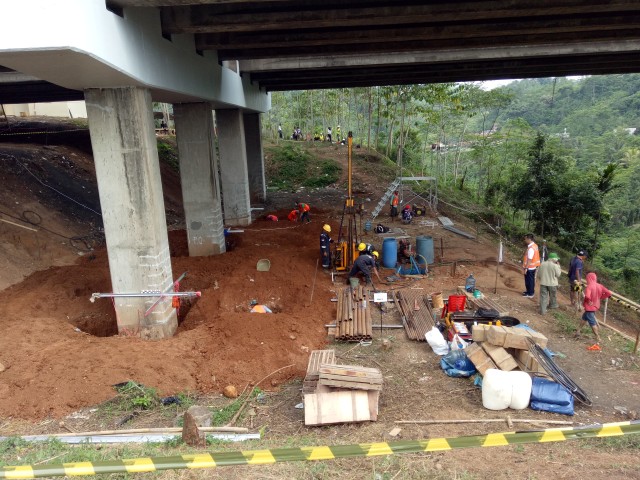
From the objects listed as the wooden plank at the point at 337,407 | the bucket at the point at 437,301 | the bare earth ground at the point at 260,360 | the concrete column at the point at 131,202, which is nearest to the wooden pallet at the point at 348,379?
the wooden plank at the point at 337,407

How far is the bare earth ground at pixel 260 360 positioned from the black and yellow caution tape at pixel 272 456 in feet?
1.14

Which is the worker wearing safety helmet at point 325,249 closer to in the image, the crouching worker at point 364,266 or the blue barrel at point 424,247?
the crouching worker at point 364,266

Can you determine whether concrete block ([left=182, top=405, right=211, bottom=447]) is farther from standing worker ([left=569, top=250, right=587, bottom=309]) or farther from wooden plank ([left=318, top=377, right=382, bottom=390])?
standing worker ([left=569, top=250, right=587, bottom=309])

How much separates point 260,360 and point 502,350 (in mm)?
4376

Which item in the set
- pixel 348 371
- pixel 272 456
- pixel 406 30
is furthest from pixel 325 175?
pixel 272 456

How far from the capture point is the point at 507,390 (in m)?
6.57

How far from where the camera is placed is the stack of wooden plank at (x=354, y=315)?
9406 millimetres

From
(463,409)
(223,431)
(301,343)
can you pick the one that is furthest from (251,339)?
(463,409)

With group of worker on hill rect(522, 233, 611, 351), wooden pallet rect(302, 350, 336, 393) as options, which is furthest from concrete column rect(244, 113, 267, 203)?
wooden pallet rect(302, 350, 336, 393)

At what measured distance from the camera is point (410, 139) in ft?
136

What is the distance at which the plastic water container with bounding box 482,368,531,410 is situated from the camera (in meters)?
6.57

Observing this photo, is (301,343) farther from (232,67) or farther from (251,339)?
(232,67)

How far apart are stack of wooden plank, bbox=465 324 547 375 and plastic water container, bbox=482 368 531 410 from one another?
0.53 metres

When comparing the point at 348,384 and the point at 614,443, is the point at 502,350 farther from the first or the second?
the point at 348,384
